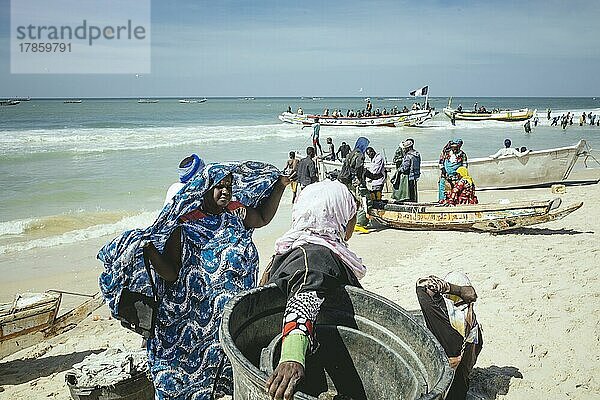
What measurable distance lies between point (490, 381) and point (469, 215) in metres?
5.04

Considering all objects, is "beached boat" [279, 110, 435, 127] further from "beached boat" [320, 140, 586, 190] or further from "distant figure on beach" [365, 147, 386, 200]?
"distant figure on beach" [365, 147, 386, 200]

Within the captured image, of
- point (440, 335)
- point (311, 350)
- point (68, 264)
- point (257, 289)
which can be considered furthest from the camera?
point (68, 264)

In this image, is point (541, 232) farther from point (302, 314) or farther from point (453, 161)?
point (302, 314)

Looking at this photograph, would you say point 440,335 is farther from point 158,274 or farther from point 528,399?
point 158,274

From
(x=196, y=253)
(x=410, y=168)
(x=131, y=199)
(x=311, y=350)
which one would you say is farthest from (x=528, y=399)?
(x=131, y=199)

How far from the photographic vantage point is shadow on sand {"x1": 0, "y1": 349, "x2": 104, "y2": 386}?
4688mm

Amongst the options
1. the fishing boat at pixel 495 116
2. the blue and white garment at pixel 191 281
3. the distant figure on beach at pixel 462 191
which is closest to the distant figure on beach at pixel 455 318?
the blue and white garment at pixel 191 281

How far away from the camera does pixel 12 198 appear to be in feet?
43.9

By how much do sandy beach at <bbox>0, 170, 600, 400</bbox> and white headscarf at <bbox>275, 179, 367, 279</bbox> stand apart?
1909 mm

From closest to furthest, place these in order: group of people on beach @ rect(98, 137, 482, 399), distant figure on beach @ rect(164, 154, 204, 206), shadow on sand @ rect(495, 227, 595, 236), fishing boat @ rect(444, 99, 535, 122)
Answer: group of people on beach @ rect(98, 137, 482, 399) → distant figure on beach @ rect(164, 154, 204, 206) → shadow on sand @ rect(495, 227, 595, 236) → fishing boat @ rect(444, 99, 535, 122)

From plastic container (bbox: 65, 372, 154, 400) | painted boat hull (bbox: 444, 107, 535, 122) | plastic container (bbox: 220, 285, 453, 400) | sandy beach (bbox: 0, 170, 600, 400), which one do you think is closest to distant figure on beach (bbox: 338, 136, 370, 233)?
sandy beach (bbox: 0, 170, 600, 400)

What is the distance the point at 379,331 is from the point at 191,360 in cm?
103

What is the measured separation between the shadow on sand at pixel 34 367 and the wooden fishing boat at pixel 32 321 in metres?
0.45

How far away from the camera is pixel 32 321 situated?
4379 mm
